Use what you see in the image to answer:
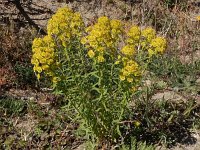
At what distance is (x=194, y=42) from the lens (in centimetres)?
602

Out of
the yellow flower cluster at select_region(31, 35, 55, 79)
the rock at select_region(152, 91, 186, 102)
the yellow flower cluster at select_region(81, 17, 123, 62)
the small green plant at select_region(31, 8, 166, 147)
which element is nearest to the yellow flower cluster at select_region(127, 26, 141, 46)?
the small green plant at select_region(31, 8, 166, 147)

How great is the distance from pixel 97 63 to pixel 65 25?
415mm

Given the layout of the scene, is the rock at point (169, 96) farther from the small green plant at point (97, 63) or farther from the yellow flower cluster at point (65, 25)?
the yellow flower cluster at point (65, 25)

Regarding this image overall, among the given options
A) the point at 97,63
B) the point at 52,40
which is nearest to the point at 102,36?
the point at 97,63

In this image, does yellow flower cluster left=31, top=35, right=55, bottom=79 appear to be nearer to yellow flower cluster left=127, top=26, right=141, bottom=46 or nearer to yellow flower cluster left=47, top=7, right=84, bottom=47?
yellow flower cluster left=47, top=7, right=84, bottom=47

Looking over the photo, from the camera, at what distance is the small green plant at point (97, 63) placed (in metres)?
3.29

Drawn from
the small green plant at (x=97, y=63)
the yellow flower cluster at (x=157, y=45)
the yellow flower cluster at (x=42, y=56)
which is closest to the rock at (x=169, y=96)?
the small green plant at (x=97, y=63)

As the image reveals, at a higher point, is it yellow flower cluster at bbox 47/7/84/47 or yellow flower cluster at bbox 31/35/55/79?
yellow flower cluster at bbox 47/7/84/47

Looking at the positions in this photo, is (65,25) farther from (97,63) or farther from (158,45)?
(158,45)

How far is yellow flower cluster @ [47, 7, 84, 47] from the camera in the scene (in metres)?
3.35

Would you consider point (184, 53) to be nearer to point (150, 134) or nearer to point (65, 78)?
point (150, 134)

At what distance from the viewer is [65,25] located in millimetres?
3355

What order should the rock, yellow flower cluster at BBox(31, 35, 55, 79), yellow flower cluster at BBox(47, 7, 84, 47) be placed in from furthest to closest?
1. the rock
2. yellow flower cluster at BBox(47, 7, 84, 47)
3. yellow flower cluster at BBox(31, 35, 55, 79)

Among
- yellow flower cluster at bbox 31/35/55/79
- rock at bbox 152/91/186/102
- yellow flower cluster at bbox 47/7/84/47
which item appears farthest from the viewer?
rock at bbox 152/91/186/102
